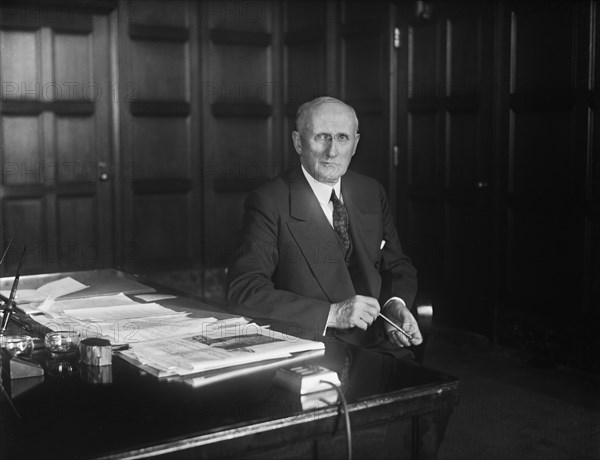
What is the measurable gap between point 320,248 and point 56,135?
3.44m

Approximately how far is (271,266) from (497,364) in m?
2.26

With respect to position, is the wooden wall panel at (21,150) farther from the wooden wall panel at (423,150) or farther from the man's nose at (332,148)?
the man's nose at (332,148)

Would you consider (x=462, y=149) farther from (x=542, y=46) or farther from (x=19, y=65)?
(x=19, y=65)

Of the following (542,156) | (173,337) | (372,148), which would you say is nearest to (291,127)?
(372,148)

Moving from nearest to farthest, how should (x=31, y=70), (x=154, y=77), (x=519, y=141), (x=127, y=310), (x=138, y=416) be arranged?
(x=138, y=416)
(x=127, y=310)
(x=519, y=141)
(x=31, y=70)
(x=154, y=77)

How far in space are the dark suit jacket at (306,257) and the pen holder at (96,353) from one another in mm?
633

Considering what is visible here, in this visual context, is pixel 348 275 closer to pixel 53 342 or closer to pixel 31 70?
pixel 53 342

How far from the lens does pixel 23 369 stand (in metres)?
1.64

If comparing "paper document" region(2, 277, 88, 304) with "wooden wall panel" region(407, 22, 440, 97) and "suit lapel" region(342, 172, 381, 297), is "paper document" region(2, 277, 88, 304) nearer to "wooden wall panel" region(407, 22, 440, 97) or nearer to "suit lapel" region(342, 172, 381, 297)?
"suit lapel" region(342, 172, 381, 297)

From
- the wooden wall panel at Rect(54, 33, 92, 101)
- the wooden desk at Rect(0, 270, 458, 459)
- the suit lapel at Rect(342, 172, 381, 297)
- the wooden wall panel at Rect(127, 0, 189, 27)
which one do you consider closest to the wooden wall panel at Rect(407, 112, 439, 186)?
the wooden wall panel at Rect(127, 0, 189, 27)

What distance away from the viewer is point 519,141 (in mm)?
4461

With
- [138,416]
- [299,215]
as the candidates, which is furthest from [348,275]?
[138,416]

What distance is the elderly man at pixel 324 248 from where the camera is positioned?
2.37 meters

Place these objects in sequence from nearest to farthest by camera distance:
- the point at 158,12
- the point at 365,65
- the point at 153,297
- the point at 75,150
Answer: the point at 153,297 < the point at 365,65 < the point at 75,150 < the point at 158,12
